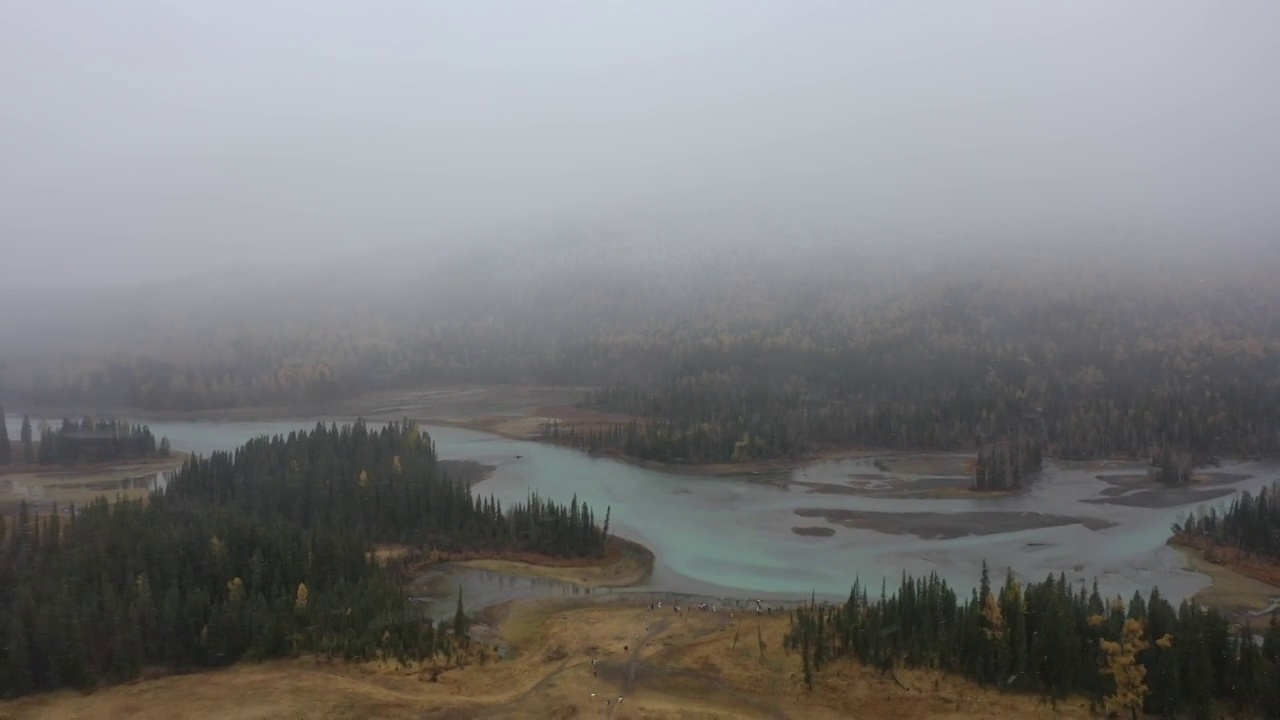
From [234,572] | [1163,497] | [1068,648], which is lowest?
[1163,497]

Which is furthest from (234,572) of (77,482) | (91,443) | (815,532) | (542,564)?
(91,443)

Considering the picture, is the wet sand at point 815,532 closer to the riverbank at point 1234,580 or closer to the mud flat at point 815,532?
the mud flat at point 815,532

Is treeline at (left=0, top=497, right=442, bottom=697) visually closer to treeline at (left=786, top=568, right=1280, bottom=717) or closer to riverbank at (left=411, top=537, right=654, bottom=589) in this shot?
riverbank at (left=411, top=537, right=654, bottom=589)

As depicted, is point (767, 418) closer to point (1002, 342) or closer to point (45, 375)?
point (1002, 342)

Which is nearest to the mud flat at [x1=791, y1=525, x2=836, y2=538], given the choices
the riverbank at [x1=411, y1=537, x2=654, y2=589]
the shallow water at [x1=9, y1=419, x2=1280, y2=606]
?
the shallow water at [x1=9, y1=419, x2=1280, y2=606]

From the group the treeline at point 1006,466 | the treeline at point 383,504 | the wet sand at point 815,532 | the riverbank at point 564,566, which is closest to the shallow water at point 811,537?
the wet sand at point 815,532

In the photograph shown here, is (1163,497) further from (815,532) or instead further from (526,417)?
(526,417)
